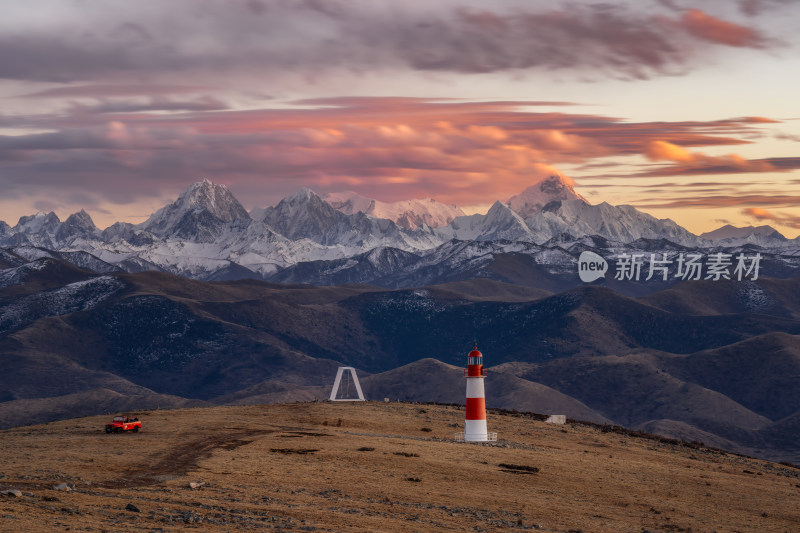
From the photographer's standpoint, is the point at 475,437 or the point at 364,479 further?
the point at 475,437

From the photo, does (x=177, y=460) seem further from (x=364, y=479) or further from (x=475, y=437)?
(x=475, y=437)

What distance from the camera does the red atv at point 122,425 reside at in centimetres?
6631

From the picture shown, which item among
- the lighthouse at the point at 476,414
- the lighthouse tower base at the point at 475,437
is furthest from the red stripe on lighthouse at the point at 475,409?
the lighthouse tower base at the point at 475,437

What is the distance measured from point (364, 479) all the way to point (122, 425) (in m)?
21.1

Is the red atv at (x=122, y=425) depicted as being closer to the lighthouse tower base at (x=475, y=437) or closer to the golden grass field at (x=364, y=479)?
the golden grass field at (x=364, y=479)

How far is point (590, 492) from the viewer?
179 ft

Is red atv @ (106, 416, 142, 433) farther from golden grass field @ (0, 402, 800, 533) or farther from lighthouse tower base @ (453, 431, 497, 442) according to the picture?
lighthouse tower base @ (453, 431, 497, 442)

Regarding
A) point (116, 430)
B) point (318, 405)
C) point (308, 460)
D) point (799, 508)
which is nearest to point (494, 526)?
point (308, 460)

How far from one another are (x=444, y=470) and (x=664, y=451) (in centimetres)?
2467

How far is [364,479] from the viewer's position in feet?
173

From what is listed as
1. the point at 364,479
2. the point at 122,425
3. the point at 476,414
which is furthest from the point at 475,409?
the point at 122,425

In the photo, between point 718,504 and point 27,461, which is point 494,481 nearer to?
point 718,504

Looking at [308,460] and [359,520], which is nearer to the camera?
[359,520]

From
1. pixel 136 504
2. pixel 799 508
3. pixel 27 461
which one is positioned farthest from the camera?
pixel 799 508
